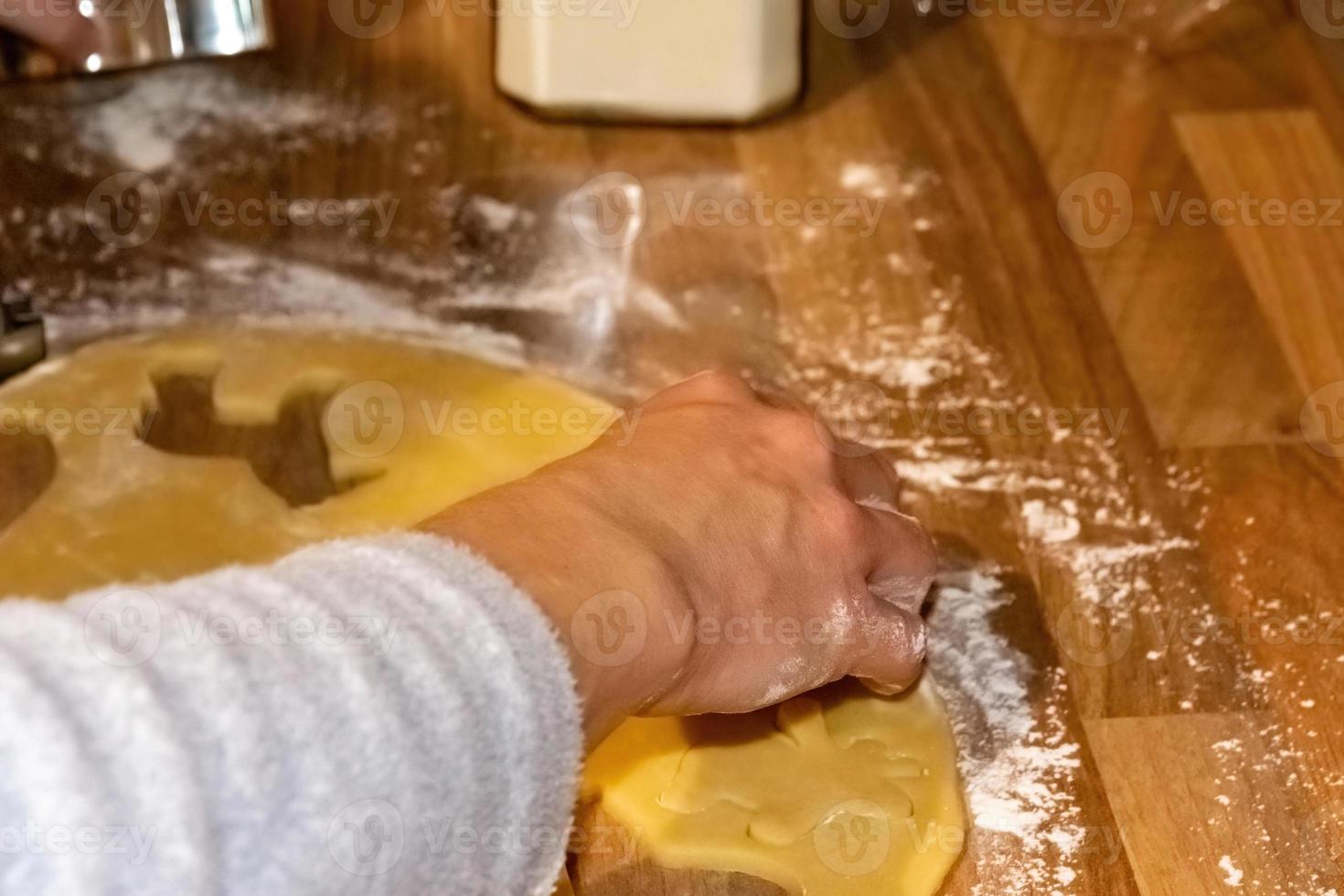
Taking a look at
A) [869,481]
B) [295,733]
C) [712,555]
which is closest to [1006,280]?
[869,481]

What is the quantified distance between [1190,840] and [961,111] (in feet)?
1.98

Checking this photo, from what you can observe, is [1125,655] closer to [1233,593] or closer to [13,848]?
[1233,593]

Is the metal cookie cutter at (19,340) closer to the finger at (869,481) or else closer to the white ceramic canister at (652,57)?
the white ceramic canister at (652,57)

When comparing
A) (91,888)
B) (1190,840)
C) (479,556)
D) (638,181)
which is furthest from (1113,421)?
(91,888)

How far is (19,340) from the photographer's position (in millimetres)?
794

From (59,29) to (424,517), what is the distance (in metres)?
0.53

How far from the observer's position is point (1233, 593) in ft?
2.33

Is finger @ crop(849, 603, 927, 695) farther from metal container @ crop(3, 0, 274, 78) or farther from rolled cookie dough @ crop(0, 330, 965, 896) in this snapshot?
metal container @ crop(3, 0, 274, 78)

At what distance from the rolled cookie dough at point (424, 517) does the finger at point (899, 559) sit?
6 cm

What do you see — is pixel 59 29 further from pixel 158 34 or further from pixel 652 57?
pixel 652 57

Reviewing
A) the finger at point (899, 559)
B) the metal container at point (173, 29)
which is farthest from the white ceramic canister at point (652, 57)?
the finger at point (899, 559)

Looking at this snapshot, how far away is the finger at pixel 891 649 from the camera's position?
612 millimetres

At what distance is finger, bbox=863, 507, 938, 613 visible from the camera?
0.63 meters

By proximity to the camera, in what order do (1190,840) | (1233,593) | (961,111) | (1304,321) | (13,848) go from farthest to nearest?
(961,111)
(1304,321)
(1233,593)
(1190,840)
(13,848)
